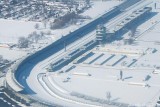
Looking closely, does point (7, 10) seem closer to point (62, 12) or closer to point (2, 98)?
point (62, 12)

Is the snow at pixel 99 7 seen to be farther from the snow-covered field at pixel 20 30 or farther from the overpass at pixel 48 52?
the overpass at pixel 48 52

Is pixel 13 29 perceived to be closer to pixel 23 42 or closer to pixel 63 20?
pixel 63 20

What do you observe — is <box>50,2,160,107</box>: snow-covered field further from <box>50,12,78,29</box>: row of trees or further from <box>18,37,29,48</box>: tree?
<box>50,12,78,29</box>: row of trees

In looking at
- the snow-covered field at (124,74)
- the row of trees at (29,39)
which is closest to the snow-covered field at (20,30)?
the row of trees at (29,39)

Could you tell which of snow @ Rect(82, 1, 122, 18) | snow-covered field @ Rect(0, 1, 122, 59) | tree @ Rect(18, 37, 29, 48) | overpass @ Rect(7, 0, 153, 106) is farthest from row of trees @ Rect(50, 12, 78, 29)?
A: tree @ Rect(18, 37, 29, 48)

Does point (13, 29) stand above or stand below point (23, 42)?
below

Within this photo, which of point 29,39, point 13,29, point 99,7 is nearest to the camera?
point 29,39

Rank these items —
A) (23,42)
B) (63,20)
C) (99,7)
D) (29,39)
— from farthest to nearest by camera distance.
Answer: (99,7)
(63,20)
(29,39)
(23,42)

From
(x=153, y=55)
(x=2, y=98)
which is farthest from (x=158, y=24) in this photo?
(x=2, y=98)

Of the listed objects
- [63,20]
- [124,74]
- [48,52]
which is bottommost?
[124,74]

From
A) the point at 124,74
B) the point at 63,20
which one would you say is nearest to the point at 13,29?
the point at 63,20

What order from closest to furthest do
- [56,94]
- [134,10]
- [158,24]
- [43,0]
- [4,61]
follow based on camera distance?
[56,94] → [4,61] → [158,24] → [134,10] → [43,0]
